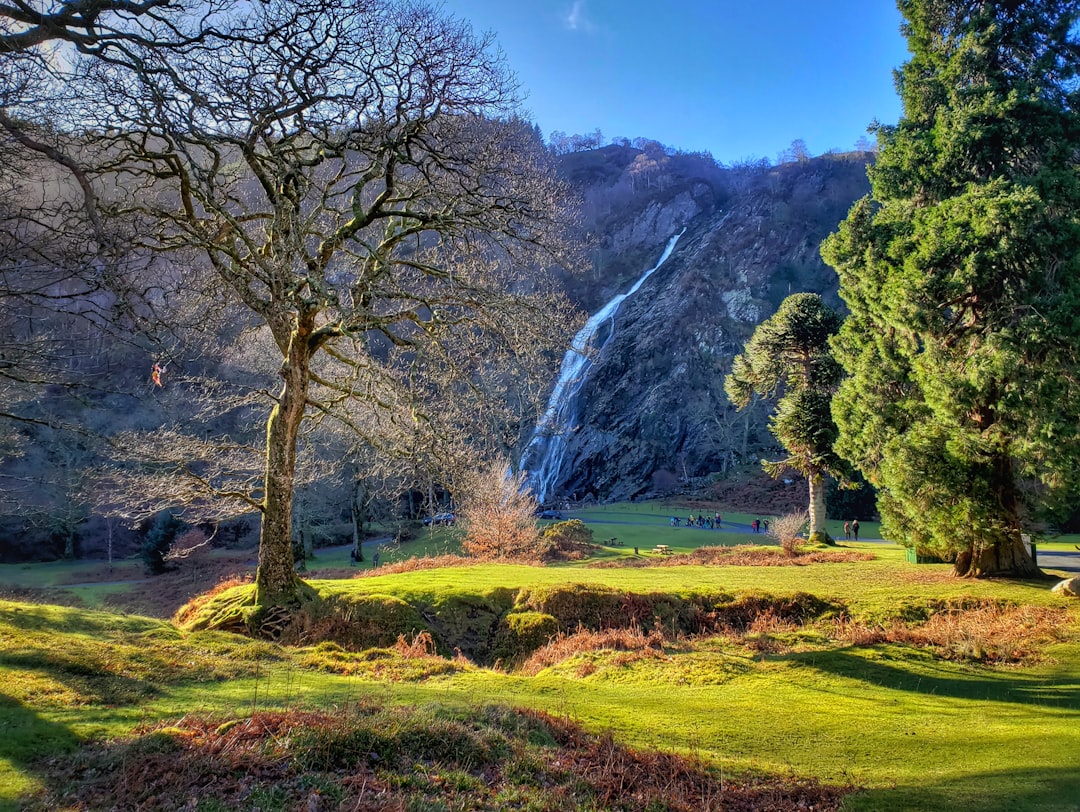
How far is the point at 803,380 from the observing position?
24312 mm

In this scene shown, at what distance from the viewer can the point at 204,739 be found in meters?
4.46

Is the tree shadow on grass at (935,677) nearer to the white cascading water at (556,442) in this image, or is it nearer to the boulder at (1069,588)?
the boulder at (1069,588)

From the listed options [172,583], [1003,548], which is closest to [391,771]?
[1003,548]

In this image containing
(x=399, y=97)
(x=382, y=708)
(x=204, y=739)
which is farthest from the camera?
(x=399, y=97)

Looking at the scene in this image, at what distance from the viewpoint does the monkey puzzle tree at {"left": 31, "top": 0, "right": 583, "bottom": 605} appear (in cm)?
745

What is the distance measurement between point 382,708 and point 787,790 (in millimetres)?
3597

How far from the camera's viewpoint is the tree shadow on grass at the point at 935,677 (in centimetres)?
772

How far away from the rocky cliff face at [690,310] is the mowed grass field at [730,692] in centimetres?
4357

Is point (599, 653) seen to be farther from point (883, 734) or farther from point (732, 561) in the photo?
point (732, 561)

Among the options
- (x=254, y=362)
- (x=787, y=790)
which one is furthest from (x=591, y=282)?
(x=787, y=790)

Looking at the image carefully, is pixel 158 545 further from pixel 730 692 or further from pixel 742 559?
pixel 730 692

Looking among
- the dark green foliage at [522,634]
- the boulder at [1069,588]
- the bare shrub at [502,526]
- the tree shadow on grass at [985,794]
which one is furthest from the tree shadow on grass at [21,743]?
the bare shrub at [502,526]

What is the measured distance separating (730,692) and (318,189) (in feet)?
32.2

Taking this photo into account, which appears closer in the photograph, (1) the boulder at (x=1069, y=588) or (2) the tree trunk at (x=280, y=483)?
(2) the tree trunk at (x=280, y=483)
